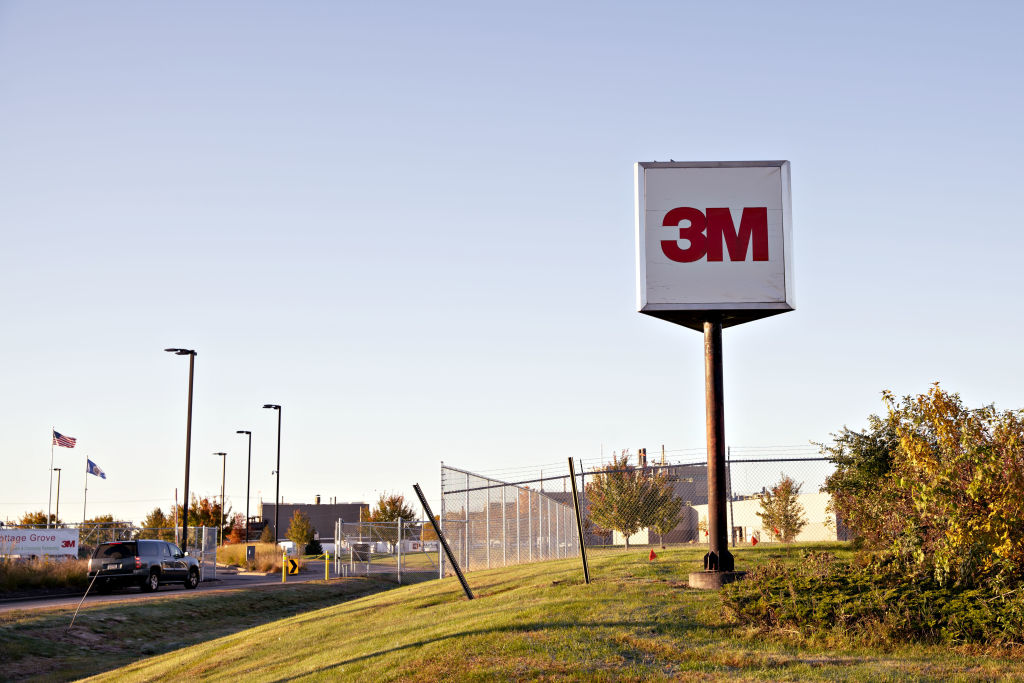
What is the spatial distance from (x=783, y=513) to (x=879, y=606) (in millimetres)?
13002

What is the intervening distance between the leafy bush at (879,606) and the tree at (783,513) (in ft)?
34.1

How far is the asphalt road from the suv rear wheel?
1.00 feet

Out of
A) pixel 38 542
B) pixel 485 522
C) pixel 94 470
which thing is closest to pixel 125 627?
pixel 485 522

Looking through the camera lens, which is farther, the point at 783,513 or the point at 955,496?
the point at 783,513

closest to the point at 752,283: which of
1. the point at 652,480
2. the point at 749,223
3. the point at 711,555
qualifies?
the point at 749,223

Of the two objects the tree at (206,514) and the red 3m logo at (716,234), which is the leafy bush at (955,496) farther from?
the tree at (206,514)

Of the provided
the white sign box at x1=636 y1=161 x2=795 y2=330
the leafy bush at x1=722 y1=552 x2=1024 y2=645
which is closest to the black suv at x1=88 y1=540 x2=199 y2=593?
the white sign box at x1=636 y1=161 x2=795 y2=330

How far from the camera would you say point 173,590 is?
1366 inches

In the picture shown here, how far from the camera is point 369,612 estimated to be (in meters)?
18.9

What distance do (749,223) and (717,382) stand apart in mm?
2965

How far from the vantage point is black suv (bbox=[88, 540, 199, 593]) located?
107 ft

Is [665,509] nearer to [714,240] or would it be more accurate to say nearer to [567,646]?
[714,240]

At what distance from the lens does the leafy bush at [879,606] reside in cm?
1097

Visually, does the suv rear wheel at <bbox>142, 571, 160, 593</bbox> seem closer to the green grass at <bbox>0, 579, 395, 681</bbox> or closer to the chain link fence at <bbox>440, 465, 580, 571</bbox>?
the green grass at <bbox>0, 579, 395, 681</bbox>
